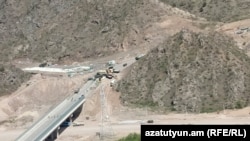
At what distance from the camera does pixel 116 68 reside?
101750 mm

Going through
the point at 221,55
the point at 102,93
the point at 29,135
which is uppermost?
the point at 221,55

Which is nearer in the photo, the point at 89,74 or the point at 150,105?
the point at 150,105

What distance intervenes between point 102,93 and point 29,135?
57.3ft

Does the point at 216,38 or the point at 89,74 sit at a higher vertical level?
the point at 216,38

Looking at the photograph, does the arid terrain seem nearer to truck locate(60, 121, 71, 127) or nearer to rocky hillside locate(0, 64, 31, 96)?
rocky hillside locate(0, 64, 31, 96)

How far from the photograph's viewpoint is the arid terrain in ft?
275

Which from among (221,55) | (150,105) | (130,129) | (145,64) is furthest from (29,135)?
(221,55)

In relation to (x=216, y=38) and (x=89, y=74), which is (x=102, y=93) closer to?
(x=89, y=74)

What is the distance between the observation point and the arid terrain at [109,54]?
83.8 metres

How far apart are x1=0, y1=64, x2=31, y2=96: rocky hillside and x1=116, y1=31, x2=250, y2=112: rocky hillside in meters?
21.9

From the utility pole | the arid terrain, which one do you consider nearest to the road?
the arid terrain

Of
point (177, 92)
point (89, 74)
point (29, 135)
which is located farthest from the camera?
point (89, 74)

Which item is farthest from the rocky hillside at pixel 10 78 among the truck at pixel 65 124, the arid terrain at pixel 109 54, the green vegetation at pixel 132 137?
the green vegetation at pixel 132 137

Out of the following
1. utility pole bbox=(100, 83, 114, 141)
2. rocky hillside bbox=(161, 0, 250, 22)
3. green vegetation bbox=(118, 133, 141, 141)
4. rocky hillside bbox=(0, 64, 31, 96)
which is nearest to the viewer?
green vegetation bbox=(118, 133, 141, 141)
